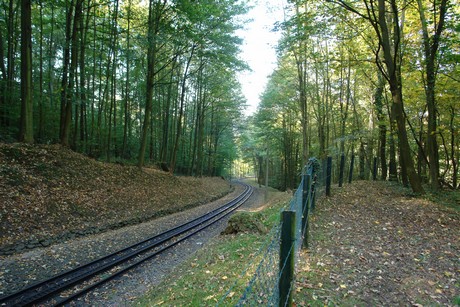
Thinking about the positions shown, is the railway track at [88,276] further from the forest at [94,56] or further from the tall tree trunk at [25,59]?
the forest at [94,56]

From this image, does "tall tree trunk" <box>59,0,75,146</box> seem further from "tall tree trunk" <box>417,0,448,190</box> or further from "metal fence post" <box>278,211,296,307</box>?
"tall tree trunk" <box>417,0,448,190</box>

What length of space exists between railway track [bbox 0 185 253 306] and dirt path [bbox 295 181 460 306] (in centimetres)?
462

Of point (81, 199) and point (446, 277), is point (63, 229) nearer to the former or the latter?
point (81, 199)

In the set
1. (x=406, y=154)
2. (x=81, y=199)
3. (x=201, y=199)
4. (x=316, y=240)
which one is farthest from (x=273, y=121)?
(x=316, y=240)

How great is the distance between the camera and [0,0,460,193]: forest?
424 inches

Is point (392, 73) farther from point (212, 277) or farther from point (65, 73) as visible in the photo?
point (65, 73)

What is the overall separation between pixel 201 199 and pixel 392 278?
17.0 metres

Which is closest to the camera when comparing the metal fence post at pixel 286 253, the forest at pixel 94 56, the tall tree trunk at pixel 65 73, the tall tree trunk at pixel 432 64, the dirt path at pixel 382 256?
the metal fence post at pixel 286 253

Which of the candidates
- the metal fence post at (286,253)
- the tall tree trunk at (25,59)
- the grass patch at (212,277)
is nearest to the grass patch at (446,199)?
the grass patch at (212,277)

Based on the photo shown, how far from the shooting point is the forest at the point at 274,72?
10.8m

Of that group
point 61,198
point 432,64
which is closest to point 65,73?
point 61,198

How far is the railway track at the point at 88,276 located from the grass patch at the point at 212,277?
1.34m

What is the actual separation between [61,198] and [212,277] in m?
8.08

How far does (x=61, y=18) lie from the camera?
18375 millimetres
